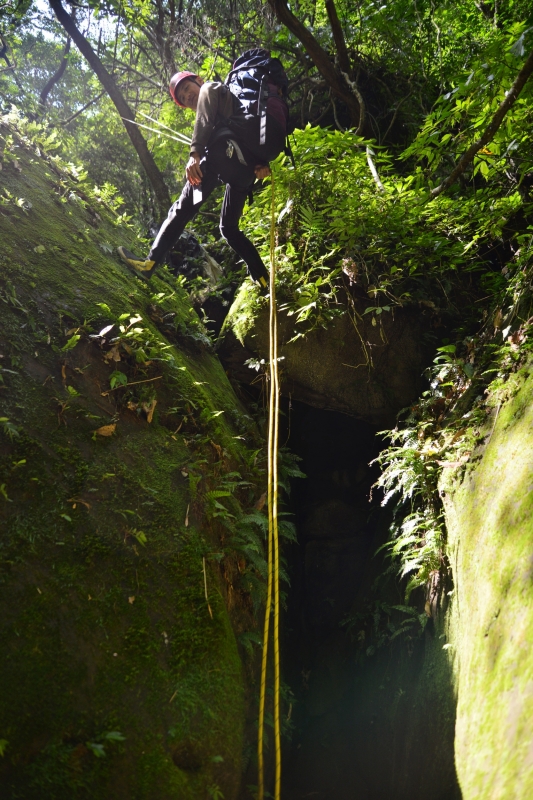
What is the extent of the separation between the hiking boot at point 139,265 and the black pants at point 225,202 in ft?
0.31

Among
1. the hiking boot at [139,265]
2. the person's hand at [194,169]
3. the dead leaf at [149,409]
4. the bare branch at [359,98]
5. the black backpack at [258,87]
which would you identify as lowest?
the dead leaf at [149,409]

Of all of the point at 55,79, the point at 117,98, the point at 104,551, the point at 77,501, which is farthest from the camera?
the point at 55,79

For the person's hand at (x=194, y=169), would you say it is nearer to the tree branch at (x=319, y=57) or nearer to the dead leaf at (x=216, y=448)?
the dead leaf at (x=216, y=448)

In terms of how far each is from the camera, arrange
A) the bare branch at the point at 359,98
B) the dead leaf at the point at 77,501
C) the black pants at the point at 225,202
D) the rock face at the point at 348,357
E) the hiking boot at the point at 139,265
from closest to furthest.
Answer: the dead leaf at the point at 77,501
the black pants at the point at 225,202
the hiking boot at the point at 139,265
the rock face at the point at 348,357
the bare branch at the point at 359,98

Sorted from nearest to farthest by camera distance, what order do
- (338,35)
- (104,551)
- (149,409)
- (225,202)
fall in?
(104,551) < (149,409) < (225,202) < (338,35)

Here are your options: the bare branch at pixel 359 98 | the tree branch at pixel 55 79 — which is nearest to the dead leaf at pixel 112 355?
the bare branch at pixel 359 98

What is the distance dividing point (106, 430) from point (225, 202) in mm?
3378

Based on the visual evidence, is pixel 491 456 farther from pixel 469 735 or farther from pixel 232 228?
pixel 232 228

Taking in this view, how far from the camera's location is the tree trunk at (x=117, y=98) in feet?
28.2

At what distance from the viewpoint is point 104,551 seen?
3.10 metres

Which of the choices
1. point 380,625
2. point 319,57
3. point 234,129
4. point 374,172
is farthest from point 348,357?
point 319,57

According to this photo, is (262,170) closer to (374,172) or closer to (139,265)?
(374,172)

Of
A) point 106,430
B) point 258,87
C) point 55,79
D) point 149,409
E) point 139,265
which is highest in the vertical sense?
point 55,79

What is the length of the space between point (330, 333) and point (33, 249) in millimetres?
3522
